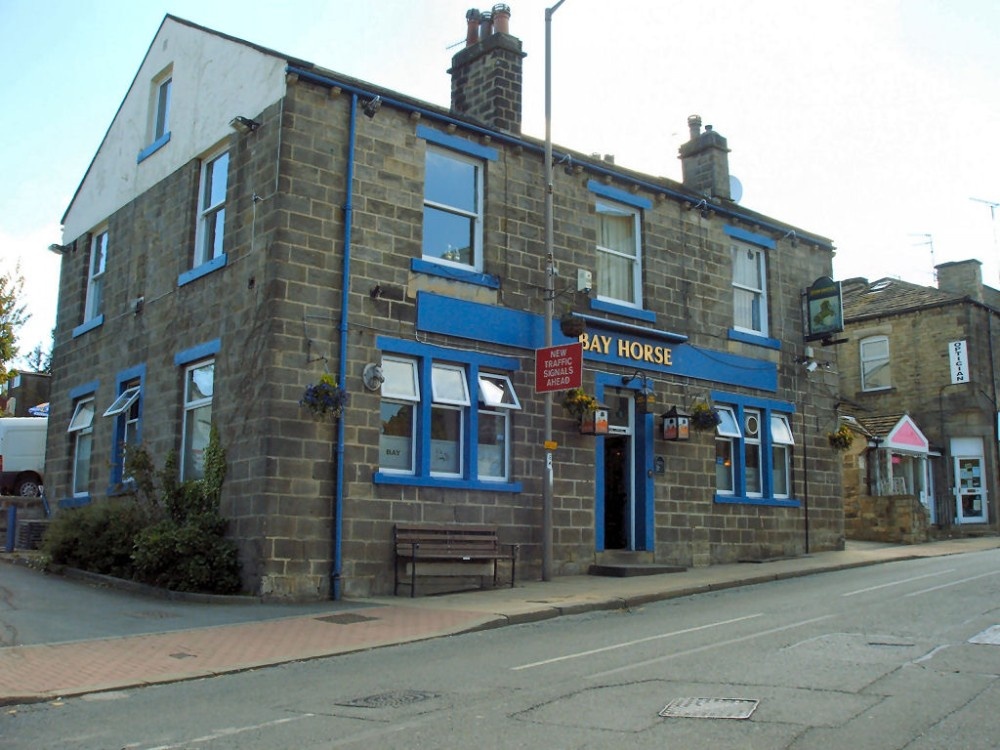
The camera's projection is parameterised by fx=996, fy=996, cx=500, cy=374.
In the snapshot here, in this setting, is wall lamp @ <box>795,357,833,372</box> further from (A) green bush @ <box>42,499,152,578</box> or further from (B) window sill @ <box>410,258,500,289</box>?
(A) green bush @ <box>42,499,152,578</box>

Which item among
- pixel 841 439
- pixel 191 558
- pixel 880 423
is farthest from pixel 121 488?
pixel 880 423

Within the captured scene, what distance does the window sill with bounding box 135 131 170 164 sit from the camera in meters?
17.9

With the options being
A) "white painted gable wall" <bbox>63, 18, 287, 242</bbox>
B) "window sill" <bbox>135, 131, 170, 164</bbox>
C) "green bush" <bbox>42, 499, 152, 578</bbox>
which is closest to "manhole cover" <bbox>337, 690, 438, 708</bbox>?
"green bush" <bbox>42, 499, 152, 578</bbox>

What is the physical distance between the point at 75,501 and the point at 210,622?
28.4ft

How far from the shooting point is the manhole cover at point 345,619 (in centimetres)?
1180

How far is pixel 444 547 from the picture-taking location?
572 inches

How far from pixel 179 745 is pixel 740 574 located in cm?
1194

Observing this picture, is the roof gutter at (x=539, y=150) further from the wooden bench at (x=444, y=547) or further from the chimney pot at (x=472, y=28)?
the wooden bench at (x=444, y=547)

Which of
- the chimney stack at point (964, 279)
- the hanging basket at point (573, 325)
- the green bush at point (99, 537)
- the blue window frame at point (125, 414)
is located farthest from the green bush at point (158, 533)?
A: the chimney stack at point (964, 279)

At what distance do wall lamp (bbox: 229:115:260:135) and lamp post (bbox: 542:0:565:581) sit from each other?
15.2 ft

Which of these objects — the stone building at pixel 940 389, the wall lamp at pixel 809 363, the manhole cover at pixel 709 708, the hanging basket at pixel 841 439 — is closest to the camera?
the manhole cover at pixel 709 708

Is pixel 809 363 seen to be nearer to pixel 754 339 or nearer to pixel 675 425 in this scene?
pixel 754 339

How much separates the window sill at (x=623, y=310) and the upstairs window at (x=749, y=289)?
9.62 ft

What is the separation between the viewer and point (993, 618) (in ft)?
36.0
